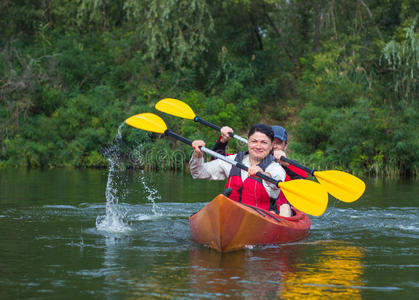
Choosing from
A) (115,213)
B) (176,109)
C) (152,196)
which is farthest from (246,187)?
(152,196)

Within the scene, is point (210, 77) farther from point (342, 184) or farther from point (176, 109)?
point (342, 184)

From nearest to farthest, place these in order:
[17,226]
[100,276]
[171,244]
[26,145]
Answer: [100,276], [171,244], [17,226], [26,145]

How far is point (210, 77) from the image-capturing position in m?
Answer: 22.8

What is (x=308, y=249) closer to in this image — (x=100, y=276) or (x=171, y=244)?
(x=171, y=244)

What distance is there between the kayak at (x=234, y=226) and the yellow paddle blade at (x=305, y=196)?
221mm

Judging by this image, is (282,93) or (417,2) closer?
(417,2)

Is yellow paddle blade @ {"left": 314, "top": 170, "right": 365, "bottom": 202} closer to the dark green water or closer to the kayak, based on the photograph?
the dark green water

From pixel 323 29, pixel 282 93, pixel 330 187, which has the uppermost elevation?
pixel 323 29

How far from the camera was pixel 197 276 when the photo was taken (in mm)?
5062

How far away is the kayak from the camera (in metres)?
5.98

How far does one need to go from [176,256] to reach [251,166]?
3.77 feet

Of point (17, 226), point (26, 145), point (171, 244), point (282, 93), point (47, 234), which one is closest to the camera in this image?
point (171, 244)

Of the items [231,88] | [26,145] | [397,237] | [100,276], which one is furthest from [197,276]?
[231,88]

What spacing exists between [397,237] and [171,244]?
243cm
